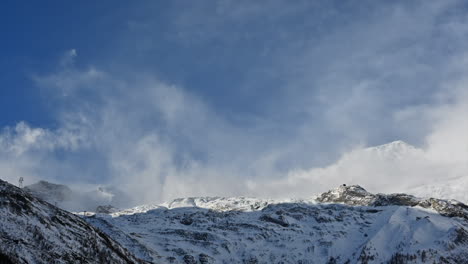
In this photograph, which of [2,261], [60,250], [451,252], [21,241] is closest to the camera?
[2,261]

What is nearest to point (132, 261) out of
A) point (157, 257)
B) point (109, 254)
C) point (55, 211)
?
point (109, 254)

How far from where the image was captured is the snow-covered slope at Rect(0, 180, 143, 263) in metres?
85.5

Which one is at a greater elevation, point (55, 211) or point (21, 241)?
point (55, 211)

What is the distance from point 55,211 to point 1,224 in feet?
77.0

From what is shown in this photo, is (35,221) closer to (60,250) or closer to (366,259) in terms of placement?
(60,250)

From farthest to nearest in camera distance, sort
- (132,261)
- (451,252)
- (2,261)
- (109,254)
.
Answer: (451,252) → (132,261) → (109,254) → (2,261)

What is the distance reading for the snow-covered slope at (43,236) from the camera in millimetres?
85463

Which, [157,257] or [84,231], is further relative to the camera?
[157,257]

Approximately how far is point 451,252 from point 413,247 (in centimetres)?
1451

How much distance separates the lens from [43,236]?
95625mm

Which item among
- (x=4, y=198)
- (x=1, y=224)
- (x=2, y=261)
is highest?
(x=4, y=198)

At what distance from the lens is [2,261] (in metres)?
78.1

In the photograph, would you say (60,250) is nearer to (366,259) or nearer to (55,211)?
(55,211)

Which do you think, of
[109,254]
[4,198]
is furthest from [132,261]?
[4,198]
